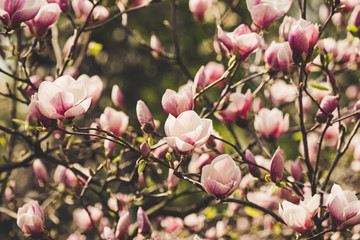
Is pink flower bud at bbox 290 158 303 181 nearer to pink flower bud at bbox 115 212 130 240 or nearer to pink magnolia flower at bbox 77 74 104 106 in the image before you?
pink flower bud at bbox 115 212 130 240

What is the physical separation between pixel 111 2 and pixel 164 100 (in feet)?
10.9

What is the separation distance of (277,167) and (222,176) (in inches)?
6.6

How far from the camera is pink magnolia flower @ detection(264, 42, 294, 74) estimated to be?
102 centimetres

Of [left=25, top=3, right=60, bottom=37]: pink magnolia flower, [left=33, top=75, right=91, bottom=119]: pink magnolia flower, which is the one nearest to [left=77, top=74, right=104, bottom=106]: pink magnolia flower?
[left=25, top=3, right=60, bottom=37]: pink magnolia flower

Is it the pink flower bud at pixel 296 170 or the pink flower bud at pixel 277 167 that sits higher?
the pink flower bud at pixel 277 167

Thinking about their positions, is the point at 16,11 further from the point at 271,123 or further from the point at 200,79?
the point at 271,123

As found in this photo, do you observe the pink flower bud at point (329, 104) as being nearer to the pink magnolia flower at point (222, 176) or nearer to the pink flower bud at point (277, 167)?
the pink flower bud at point (277, 167)

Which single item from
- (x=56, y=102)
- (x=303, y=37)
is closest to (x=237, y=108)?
(x=303, y=37)

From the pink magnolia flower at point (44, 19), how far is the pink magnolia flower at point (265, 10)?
529 mm

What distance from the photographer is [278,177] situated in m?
0.93

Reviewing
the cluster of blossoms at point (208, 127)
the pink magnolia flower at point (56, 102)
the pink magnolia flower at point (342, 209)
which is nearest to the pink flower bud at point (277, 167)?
the cluster of blossoms at point (208, 127)

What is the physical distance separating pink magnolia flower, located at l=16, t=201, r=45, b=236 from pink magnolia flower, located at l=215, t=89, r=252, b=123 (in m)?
0.60

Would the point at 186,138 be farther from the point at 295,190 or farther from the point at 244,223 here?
the point at 244,223

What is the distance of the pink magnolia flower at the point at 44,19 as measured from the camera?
104 centimetres
